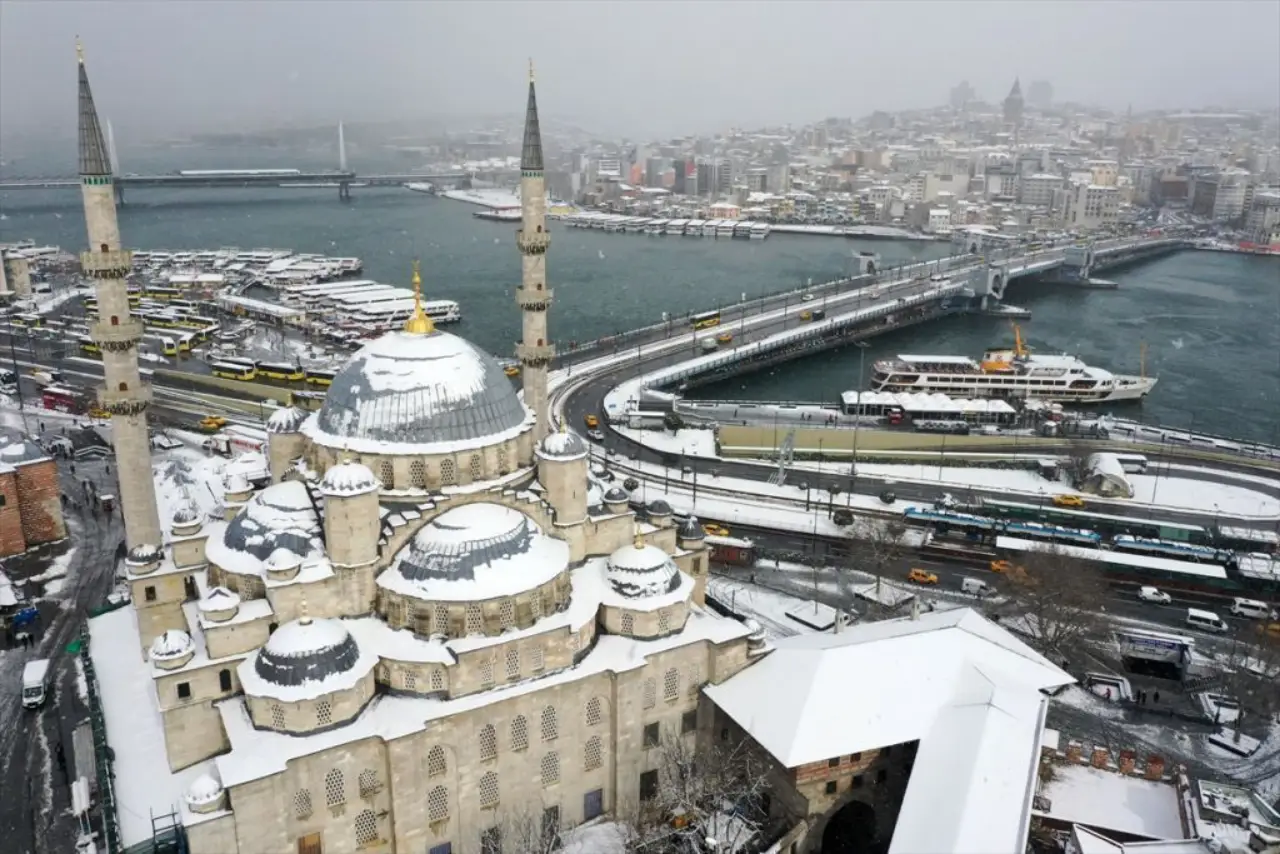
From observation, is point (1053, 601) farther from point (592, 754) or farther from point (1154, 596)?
point (592, 754)

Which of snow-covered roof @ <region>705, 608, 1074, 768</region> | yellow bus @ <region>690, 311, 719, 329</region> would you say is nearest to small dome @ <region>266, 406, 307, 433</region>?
snow-covered roof @ <region>705, 608, 1074, 768</region>

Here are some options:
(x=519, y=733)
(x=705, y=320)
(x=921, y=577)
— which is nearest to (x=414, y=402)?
(x=519, y=733)

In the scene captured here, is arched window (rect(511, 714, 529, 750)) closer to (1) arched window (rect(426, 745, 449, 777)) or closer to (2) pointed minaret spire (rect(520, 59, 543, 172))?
(1) arched window (rect(426, 745, 449, 777))

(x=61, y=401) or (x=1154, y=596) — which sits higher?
(x=61, y=401)

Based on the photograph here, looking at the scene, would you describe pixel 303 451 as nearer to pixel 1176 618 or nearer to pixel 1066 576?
pixel 1066 576

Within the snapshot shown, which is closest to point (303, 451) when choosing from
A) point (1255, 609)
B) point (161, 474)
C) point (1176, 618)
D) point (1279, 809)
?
point (161, 474)

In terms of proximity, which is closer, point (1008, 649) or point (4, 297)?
point (1008, 649)
